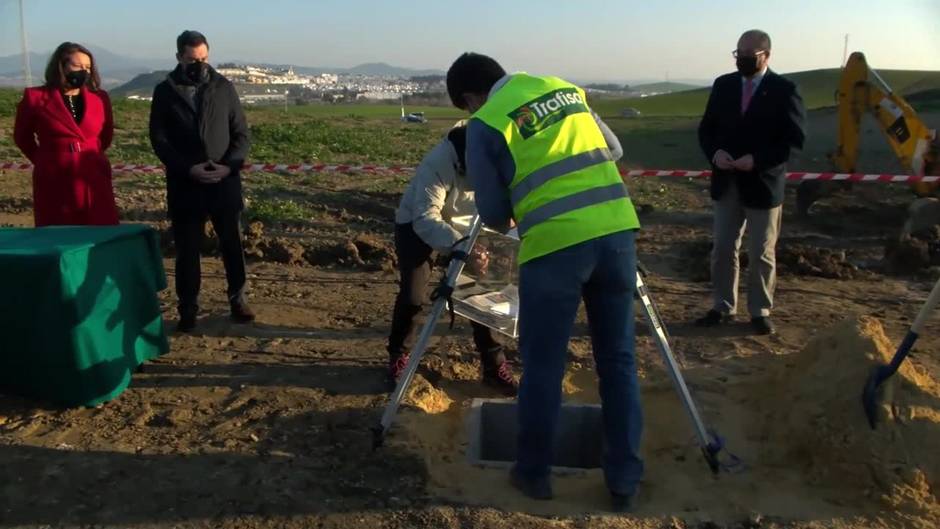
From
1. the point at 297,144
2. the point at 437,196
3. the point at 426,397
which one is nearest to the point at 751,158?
the point at 437,196

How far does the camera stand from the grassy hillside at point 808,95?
60.1 metres

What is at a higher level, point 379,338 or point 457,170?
point 457,170

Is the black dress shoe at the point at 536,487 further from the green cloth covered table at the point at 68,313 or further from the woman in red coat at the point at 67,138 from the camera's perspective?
the woman in red coat at the point at 67,138

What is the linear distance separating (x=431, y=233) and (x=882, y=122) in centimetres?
864

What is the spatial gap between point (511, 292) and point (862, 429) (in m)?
1.94

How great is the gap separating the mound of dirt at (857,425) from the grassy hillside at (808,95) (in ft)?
177

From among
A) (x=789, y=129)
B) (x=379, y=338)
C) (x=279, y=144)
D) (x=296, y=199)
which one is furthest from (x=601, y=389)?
(x=279, y=144)

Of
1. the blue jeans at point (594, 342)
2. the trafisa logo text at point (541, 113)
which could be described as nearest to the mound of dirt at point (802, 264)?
the blue jeans at point (594, 342)

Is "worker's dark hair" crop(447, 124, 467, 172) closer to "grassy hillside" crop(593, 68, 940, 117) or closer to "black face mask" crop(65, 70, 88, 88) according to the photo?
"black face mask" crop(65, 70, 88, 88)

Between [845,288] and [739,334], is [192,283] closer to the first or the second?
[739,334]

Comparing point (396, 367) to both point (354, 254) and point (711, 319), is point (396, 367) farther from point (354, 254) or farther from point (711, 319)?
point (354, 254)

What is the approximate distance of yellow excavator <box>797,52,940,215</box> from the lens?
34.0 ft

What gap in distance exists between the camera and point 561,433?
4934mm

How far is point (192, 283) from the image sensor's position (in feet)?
19.8
